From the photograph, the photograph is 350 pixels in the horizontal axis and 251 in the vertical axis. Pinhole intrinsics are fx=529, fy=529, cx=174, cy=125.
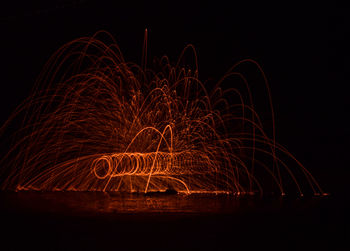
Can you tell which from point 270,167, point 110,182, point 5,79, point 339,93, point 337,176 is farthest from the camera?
point 339,93

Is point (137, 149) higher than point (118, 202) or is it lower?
higher

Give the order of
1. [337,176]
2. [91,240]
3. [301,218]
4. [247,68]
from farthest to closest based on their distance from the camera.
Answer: [247,68]
[337,176]
[301,218]
[91,240]

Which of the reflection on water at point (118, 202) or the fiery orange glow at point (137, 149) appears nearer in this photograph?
the reflection on water at point (118, 202)

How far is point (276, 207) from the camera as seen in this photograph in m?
13.8

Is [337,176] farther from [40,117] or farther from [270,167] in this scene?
[40,117]

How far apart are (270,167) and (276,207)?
13.3m

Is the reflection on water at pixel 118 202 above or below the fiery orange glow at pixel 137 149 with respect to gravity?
below

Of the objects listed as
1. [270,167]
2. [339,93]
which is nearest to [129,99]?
[270,167]

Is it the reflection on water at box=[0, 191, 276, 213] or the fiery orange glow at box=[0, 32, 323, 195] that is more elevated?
the fiery orange glow at box=[0, 32, 323, 195]

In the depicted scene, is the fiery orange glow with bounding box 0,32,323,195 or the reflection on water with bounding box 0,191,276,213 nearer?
the reflection on water with bounding box 0,191,276,213

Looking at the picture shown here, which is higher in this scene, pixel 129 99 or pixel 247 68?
pixel 247 68

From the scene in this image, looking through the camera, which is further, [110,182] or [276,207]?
[110,182]

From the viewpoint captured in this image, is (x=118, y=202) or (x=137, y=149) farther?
(x=137, y=149)

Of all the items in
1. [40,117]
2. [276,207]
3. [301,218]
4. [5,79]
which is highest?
[5,79]
